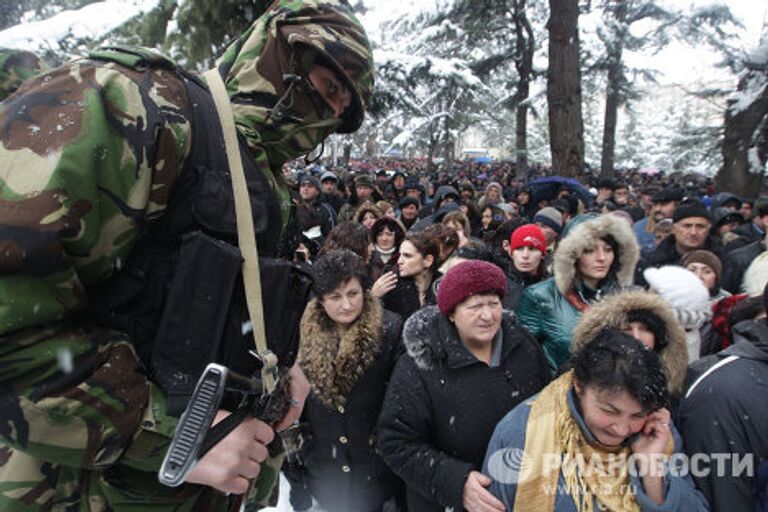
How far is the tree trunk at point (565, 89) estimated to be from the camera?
29.4 feet

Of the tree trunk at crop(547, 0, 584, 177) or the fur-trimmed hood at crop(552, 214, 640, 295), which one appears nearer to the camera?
the fur-trimmed hood at crop(552, 214, 640, 295)

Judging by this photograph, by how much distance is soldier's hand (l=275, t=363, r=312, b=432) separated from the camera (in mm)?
1226

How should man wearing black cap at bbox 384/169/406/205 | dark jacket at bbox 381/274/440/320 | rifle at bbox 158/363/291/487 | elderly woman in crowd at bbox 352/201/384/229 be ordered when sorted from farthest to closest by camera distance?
man wearing black cap at bbox 384/169/406/205
elderly woman in crowd at bbox 352/201/384/229
dark jacket at bbox 381/274/440/320
rifle at bbox 158/363/291/487

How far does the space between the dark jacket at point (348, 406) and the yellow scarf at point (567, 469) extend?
1132 mm

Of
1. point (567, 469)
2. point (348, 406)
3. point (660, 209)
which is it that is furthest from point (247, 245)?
point (660, 209)

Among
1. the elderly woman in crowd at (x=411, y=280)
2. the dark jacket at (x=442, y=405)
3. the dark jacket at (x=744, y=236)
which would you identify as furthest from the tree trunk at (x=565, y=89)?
the dark jacket at (x=442, y=405)

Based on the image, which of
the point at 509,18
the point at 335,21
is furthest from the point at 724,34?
the point at 335,21

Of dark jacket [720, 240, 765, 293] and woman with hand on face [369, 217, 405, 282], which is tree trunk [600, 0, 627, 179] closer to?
dark jacket [720, 240, 765, 293]

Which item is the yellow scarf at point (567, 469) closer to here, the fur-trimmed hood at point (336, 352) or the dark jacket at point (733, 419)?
the dark jacket at point (733, 419)

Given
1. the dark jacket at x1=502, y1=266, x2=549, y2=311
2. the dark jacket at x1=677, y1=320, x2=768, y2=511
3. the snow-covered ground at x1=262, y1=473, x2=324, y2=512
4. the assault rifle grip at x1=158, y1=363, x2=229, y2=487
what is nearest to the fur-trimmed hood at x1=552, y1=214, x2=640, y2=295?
the dark jacket at x1=502, y1=266, x2=549, y2=311

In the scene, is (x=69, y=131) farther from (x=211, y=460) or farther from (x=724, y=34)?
(x=724, y=34)

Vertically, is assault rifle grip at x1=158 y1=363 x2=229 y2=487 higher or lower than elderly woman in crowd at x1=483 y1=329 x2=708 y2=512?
higher

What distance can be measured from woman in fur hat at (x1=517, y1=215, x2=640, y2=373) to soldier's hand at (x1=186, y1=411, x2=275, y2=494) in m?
2.69

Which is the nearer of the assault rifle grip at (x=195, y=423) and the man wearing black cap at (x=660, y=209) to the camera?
the assault rifle grip at (x=195, y=423)
